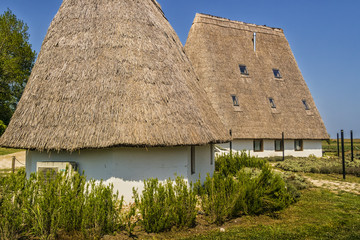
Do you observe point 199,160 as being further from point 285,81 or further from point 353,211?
point 285,81

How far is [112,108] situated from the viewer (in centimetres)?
888

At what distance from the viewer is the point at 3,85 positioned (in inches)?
1180

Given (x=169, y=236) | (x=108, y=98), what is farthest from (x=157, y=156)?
(x=169, y=236)

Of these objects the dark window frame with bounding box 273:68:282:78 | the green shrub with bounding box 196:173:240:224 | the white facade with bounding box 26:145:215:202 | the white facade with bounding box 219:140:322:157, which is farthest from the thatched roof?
the green shrub with bounding box 196:173:240:224

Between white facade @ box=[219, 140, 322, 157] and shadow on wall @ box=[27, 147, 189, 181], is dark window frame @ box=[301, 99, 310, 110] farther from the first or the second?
shadow on wall @ box=[27, 147, 189, 181]

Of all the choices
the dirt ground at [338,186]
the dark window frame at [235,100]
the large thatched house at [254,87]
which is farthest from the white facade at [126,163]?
the dark window frame at [235,100]

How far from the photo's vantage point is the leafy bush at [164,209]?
21.9 feet

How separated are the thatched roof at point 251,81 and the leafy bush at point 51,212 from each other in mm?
16401

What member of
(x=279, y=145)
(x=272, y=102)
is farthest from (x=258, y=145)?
(x=272, y=102)

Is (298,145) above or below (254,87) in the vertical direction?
below

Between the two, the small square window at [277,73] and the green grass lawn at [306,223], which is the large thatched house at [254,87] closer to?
the small square window at [277,73]

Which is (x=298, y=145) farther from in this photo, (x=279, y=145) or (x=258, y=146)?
(x=258, y=146)

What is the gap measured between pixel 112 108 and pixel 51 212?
3693mm

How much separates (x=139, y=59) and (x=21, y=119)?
4.22 meters
